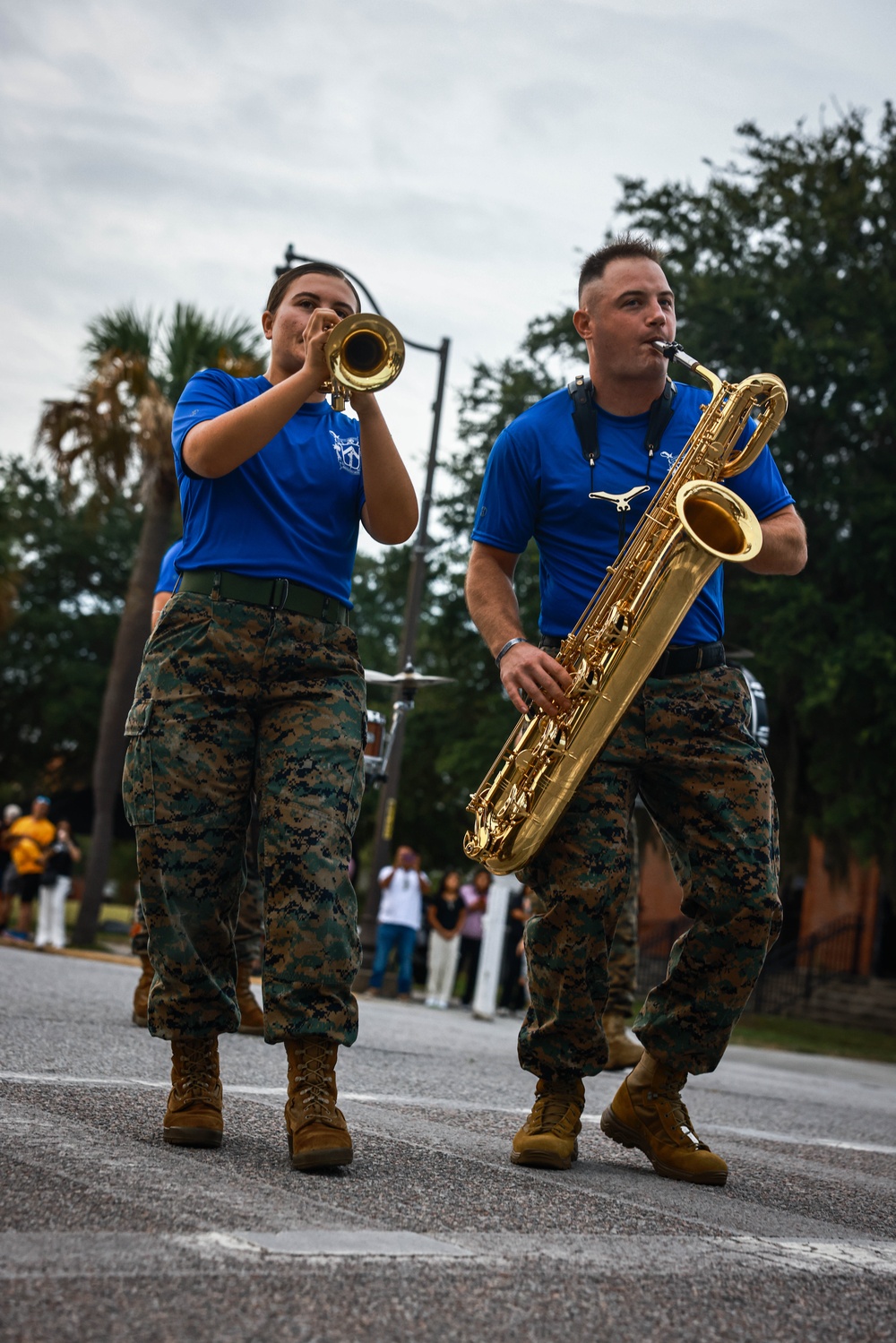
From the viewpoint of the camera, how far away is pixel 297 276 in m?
4.02

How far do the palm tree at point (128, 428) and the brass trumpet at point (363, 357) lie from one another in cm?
1774

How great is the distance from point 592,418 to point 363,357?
2.98 feet

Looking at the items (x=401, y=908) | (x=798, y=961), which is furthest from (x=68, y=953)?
(x=798, y=961)

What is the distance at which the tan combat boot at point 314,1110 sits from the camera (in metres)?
3.25

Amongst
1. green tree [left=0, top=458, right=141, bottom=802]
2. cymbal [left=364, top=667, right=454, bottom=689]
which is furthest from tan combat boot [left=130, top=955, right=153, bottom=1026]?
green tree [left=0, top=458, right=141, bottom=802]

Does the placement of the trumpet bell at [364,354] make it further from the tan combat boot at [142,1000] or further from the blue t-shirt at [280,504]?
the tan combat boot at [142,1000]

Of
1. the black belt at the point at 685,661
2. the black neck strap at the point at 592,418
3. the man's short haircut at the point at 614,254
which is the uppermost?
the man's short haircut at the point at 614,254

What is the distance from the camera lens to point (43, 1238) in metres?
2.35

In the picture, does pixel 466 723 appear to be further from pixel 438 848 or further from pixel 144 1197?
pixel 144 1197

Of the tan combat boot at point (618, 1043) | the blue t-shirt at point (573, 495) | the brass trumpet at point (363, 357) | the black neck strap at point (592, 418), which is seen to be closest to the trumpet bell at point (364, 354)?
the brass trumpet at point (363, 357)

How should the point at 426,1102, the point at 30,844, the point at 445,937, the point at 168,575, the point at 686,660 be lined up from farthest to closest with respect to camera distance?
1. the point at 30,844
2. the point at 445,937
3. the point at 168,575
4. the point at 426,1102
5. the point at 686,660

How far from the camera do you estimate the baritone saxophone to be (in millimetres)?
3979

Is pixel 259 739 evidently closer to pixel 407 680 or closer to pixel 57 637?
pixel 407 680

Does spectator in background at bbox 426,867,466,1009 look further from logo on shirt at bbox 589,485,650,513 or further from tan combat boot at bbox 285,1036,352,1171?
tan combat boot at bbox 285,1036,352,1171
